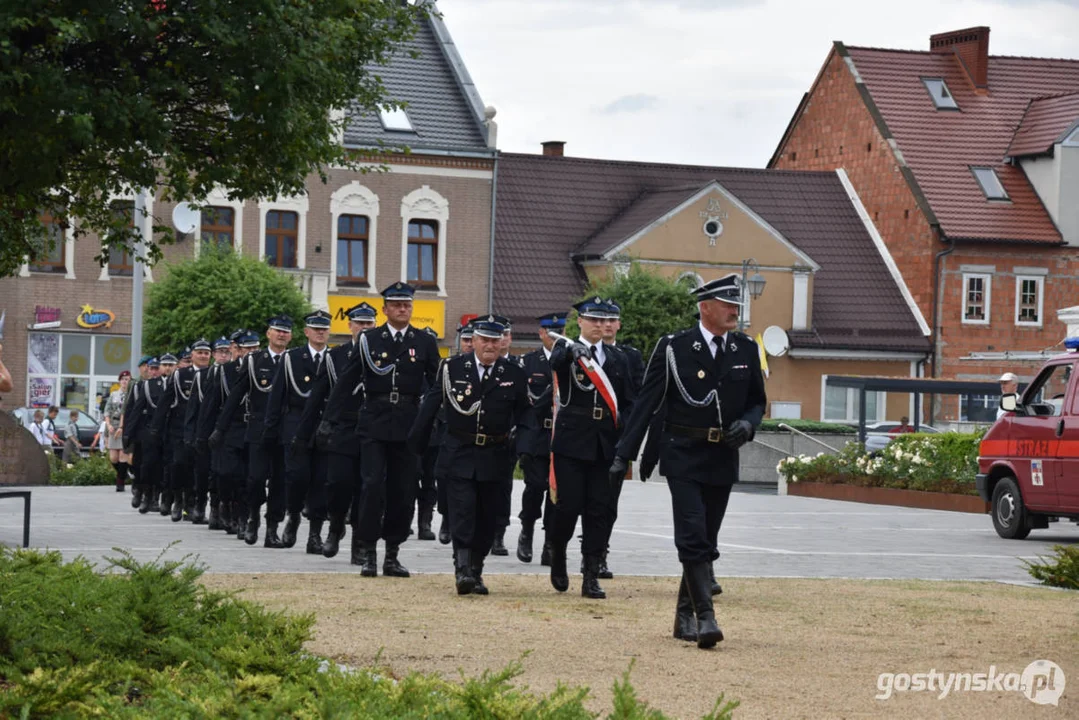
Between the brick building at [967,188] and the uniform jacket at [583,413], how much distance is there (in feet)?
146

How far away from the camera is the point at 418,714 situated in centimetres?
670

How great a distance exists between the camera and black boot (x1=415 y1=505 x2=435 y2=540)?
19391 mm

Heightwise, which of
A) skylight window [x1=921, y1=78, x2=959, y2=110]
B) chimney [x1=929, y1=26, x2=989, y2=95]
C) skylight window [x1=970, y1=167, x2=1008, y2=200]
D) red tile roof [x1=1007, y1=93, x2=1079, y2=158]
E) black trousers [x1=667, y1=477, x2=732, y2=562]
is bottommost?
black trousers [x1=667, y1=477, x2=732, y2=562]

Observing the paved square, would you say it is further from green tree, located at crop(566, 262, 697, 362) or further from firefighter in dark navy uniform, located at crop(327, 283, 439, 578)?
green tree, located at crop(566, 262, 697, 362)

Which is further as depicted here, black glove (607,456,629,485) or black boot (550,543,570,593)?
black boot (550,543,570,593)

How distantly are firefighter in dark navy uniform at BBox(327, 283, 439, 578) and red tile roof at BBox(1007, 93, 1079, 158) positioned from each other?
48.1 m

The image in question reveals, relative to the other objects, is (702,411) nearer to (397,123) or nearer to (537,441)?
(537,441)

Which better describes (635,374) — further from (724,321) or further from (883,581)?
(724,321)

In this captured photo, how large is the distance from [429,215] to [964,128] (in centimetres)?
1915

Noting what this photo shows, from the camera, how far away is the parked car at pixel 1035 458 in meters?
20.4

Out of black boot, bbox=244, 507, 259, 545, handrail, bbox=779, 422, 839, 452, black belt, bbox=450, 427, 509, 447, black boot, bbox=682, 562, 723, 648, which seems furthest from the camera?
handrail, bbox=779, 422, 839, 452

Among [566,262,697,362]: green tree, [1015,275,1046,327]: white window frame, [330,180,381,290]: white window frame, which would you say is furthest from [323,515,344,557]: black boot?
[1015,275,1046,327]: white window frame

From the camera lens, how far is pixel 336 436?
15.4 meters

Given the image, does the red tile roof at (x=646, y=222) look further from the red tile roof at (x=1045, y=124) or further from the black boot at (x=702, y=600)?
the black boot at (x=702, y=600)
